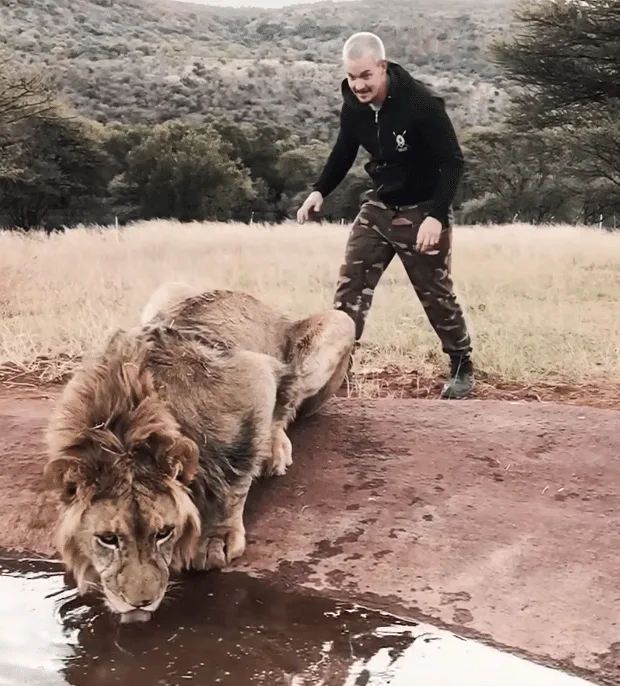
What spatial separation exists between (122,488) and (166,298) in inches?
77.4

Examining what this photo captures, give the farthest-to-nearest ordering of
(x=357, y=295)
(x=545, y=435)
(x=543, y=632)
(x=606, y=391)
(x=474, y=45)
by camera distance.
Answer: (x=474, y=45)
(x=606, y=391)
(x=357, y=295)
(x=545, y=435)
(x=543, y=632)

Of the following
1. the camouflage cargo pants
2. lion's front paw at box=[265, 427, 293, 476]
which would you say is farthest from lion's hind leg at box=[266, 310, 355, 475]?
the camouflage cargo pants

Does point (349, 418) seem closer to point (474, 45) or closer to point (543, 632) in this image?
point (543, 632)

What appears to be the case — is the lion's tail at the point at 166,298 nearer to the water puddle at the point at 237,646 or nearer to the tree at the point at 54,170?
the water puddle at the point at 237,646

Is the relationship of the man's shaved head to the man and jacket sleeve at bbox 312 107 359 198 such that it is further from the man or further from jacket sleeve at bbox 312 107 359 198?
jacket sleeve at bbox 312 107 359 198

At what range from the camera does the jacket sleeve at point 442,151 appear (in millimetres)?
5559

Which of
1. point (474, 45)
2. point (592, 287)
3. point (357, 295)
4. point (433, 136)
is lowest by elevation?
point (592, 287)

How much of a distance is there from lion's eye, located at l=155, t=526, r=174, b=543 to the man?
2.91 m

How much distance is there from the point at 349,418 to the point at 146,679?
2.22 metres

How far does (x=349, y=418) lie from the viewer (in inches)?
194

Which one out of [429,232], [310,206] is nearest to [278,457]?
[429,232]

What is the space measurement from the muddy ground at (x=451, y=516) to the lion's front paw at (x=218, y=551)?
80 millimetres

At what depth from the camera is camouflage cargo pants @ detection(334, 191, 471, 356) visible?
5.86 metres

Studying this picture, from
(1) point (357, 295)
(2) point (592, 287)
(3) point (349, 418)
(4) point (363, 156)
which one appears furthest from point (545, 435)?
(4) point (363, 156)
